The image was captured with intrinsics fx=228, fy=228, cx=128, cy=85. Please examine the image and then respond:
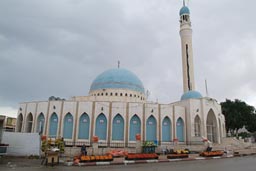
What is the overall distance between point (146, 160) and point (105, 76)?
72.5ft

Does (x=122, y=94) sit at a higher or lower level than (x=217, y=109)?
higher

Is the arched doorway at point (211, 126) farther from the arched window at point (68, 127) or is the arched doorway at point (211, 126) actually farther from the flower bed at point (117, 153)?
the arched window at point (68, 127)

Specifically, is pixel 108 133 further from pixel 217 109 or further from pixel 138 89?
pixel 217 109

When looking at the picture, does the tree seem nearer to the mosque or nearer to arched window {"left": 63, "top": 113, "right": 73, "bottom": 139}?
the mosque

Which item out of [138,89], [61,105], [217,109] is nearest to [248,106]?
[217,109]

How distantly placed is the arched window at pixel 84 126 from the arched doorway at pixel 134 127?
211 inches

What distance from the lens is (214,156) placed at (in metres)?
19.0

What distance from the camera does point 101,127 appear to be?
28.2 meters

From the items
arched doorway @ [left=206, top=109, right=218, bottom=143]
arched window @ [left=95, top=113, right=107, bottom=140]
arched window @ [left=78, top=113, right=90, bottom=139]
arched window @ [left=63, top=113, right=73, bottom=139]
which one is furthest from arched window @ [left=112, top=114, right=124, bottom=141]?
arched doorway @ [left=206, top=109, right=218, bottom=143]

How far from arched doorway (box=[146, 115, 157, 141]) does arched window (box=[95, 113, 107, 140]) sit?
18.0 ft

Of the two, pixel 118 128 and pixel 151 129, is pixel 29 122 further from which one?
pixel 151 129

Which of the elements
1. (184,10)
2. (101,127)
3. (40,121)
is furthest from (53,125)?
(184,10)

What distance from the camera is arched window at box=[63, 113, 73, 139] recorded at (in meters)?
27.9

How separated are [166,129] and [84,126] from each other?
1072 centimetres
